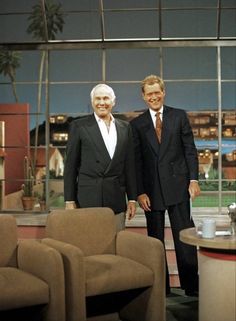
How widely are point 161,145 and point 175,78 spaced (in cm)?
274

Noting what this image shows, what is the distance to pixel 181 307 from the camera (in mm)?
3816

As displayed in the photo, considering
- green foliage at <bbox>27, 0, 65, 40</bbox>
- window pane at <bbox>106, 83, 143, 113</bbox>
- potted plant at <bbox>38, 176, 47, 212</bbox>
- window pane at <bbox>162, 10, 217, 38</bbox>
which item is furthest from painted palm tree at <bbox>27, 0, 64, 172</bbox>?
window pane at <bbox>162, 10, 217, 38</bbox>

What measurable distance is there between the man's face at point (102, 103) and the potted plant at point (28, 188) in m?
3.19

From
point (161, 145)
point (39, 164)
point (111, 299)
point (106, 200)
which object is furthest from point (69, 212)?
point (39, 164)

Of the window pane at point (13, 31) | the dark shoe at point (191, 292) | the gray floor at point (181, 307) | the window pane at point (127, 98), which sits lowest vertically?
the gray floor at point (181, 307)

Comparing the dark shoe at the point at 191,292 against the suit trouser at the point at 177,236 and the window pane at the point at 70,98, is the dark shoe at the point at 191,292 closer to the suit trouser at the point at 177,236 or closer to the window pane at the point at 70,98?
the suit trouser at the point at 177,236

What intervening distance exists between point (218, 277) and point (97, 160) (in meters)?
1.22

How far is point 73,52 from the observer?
654 centimetres

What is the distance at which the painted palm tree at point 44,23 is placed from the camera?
6.38 metres

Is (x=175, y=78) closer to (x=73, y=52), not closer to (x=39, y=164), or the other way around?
(x=73, y=52)

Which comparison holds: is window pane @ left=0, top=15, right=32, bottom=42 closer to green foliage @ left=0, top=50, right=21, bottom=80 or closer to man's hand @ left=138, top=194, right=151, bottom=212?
green foliage @ left=0, top=50, right=21, bottom=80

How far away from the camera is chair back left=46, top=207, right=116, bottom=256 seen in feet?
11.5

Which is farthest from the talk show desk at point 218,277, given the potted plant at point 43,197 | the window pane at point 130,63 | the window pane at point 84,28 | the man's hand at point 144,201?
the window pane at point 84,28

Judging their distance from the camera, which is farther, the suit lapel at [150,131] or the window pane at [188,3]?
the window pane at [188,3]
